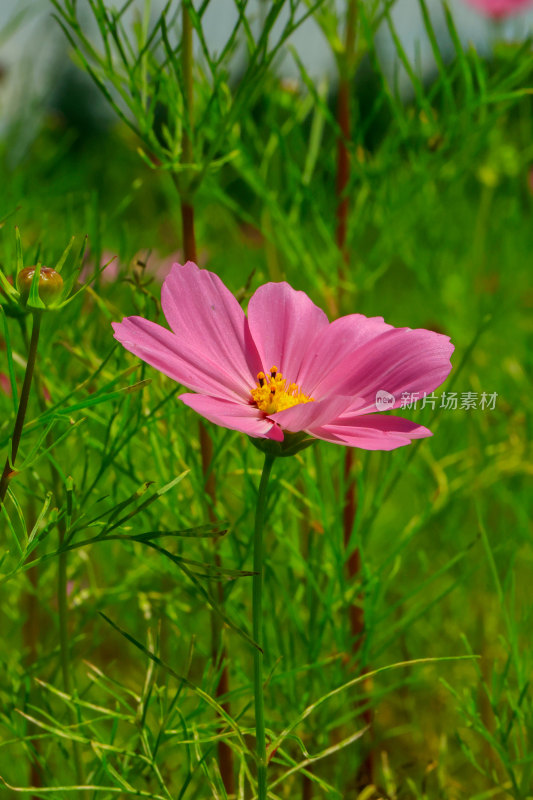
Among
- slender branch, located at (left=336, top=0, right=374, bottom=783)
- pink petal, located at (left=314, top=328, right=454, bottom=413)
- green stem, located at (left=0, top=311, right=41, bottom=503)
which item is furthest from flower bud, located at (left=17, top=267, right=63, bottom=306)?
slender branch, located at (left=336, top=0, right=374, bottom=783)

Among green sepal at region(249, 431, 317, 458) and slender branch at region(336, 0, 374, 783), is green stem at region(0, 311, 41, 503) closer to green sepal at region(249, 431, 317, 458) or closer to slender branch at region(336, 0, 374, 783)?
green sepal at region(249, 431, 317, 458)

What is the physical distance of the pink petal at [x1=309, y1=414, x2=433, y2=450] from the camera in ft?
0.86

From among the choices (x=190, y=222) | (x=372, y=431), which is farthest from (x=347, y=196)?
(x=372, y=431)

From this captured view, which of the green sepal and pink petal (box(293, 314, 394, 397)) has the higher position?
pink petal (box(293, 314, 394, 397))

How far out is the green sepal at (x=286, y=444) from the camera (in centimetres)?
28

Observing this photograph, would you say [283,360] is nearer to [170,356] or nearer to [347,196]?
[170,356]

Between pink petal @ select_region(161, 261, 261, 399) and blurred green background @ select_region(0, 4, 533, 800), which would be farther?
blurred green background @ select_region(0, 4, 533, 800)

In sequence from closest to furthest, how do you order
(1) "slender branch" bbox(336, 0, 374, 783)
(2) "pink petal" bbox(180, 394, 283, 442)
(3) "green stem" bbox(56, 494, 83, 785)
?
(2) "pink petal" bbox(180, 394, 283, 442)
(3) "green stem" bbox(56, 494, 83, 785)
(1) "slender branch" bbox(336, 0, 374, 783)

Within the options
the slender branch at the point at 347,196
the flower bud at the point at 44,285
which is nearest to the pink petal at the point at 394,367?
the flower bud at the point at 44,285

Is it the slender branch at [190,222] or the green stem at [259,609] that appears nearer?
the green stem at [259,609]

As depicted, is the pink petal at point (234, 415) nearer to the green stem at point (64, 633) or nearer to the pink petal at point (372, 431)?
the pink petal at point (372, 431)

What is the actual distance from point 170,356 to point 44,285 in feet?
0.15

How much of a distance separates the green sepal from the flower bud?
0.26ft

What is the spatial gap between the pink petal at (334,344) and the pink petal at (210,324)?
22mm
